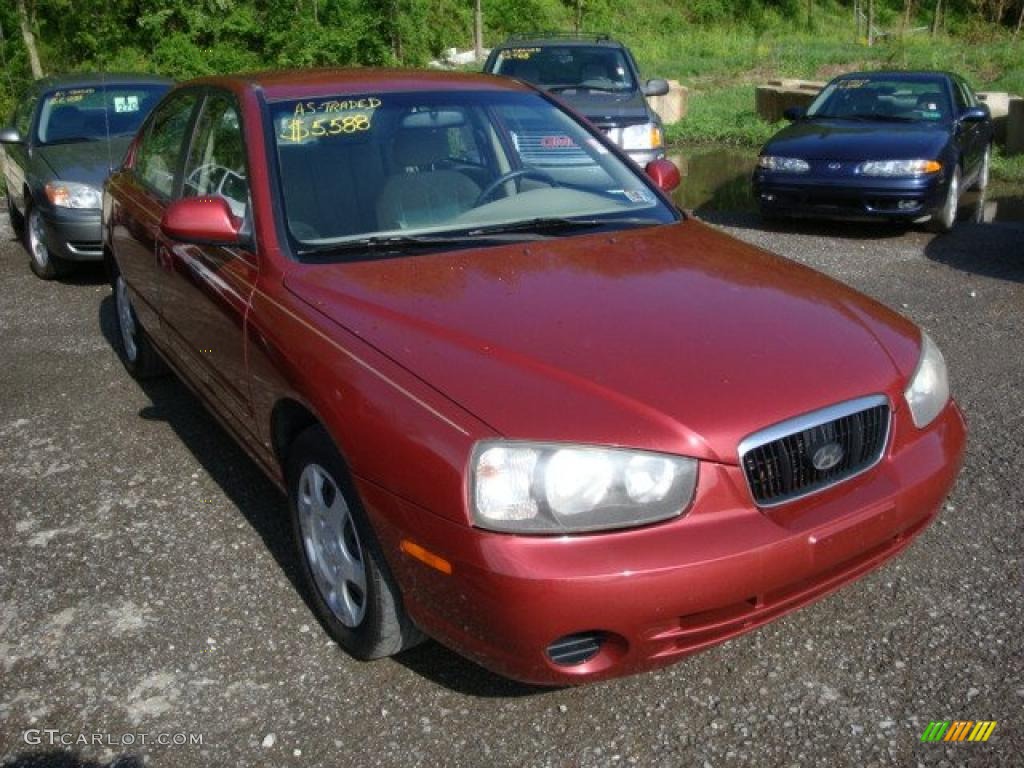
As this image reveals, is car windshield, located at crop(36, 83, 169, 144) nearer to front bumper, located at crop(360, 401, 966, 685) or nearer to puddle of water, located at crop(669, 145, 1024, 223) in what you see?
puddle of water, located at crop(669, 145, 1024, 223)

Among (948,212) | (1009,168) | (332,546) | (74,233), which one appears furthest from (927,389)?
(1009,168)

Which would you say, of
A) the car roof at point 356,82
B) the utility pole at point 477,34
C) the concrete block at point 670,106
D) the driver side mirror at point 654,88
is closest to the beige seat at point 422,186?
the car roof at point 356,82

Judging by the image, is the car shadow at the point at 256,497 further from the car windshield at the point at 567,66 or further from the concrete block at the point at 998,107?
the concrete block at the point at 998,107

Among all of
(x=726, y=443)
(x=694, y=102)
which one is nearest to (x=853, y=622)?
(x=726, y=443)

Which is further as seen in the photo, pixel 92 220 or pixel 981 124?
pixel 981 124

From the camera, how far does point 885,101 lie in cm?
1003

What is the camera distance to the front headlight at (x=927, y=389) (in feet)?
9.26

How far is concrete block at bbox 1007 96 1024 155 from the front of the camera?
13.5 meters

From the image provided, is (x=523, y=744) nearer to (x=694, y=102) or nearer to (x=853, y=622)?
(x=853, y=622)

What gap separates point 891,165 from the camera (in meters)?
8.70

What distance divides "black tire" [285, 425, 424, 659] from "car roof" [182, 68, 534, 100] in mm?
1476

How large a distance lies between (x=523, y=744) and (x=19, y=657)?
1556 millimetres

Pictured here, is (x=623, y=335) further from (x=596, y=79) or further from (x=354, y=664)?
(x=596, y=79)

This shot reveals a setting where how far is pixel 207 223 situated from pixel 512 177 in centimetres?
113
